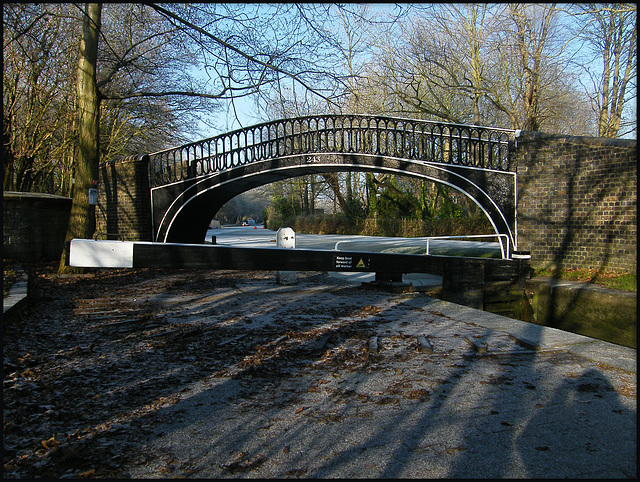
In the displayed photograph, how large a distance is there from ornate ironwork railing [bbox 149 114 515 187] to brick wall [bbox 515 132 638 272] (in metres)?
0.80

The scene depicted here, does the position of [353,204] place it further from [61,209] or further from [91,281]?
[91,281]

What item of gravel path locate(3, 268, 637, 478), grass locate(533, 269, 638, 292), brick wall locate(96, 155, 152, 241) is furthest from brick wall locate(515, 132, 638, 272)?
brick wall locate(96, 155, 152, 241)

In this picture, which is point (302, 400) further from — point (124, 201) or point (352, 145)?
point (124, 201)

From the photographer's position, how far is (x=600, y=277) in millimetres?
11039

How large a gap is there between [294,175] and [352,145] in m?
2.74

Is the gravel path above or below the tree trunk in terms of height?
below

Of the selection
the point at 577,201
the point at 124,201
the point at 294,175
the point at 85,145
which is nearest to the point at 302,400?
the point at 577,201

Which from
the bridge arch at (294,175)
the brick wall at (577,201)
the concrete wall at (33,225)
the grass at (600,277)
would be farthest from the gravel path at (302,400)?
the concrete wall at (33,225)

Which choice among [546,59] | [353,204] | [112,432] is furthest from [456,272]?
[353,204]

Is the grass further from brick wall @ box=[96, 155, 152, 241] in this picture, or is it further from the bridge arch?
brick wall @ box=[96, 155, 152, 241]

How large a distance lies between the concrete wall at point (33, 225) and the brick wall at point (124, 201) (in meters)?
1.27

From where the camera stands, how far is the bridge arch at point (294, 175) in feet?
41.3

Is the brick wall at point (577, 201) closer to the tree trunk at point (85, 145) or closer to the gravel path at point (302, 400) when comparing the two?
the gravel path at point (302, 400)

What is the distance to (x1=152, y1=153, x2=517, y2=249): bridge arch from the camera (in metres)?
12.6
